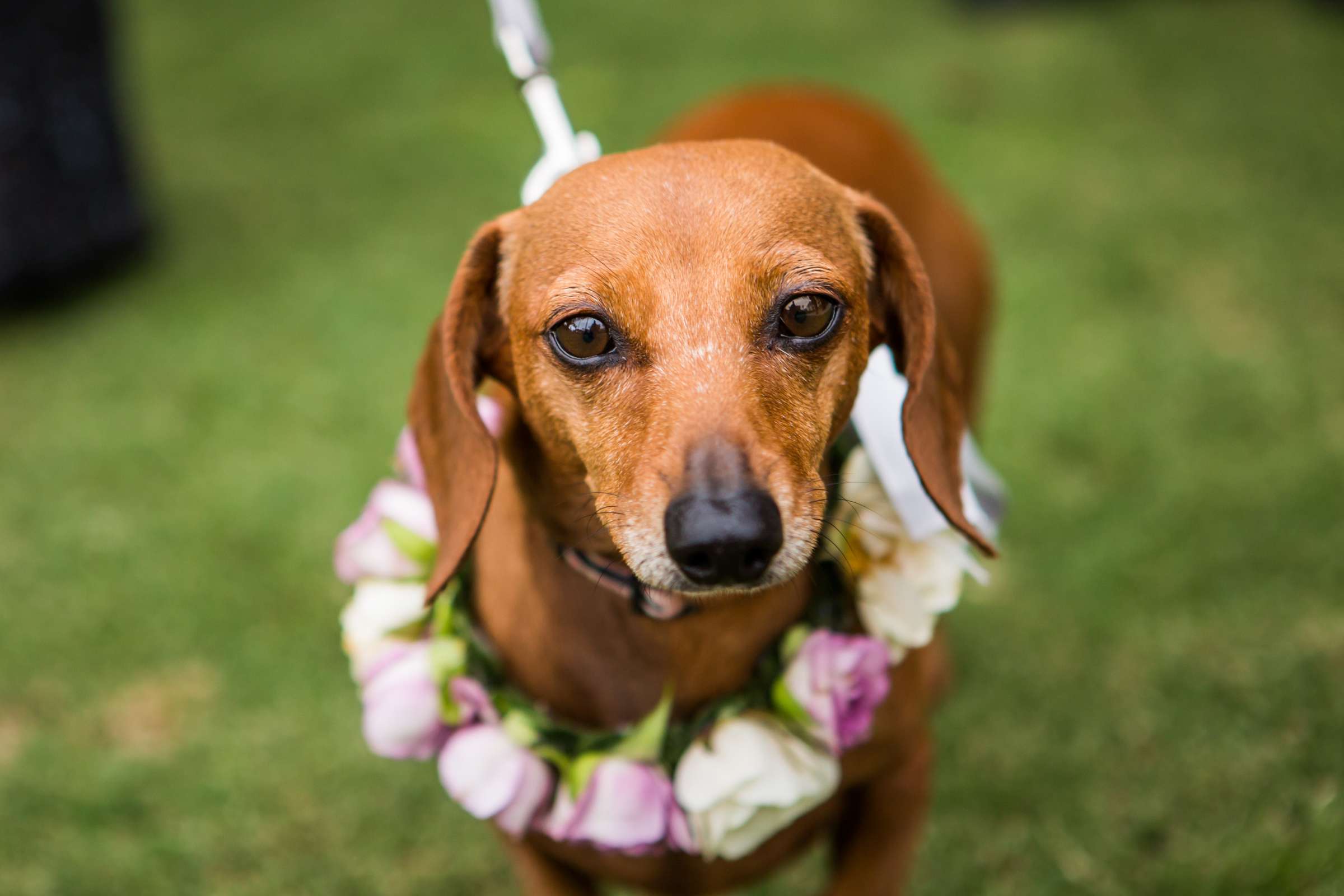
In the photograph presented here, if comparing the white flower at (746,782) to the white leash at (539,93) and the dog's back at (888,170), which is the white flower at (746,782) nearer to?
the white leash at (539,93)

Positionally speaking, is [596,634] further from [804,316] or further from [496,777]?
[804,316]

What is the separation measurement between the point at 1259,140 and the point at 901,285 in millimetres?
4702

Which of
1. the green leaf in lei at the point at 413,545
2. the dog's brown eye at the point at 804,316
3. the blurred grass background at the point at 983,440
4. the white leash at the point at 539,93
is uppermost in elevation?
the white leash at the point at 539,93

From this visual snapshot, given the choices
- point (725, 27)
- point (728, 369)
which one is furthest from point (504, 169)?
point (728, 369)

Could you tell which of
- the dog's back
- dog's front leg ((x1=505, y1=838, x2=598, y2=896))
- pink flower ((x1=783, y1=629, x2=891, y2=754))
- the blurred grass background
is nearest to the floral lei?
pink flower ((x1=783, y1=629, x2=891, y2=754))

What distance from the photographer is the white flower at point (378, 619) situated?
2229 mm

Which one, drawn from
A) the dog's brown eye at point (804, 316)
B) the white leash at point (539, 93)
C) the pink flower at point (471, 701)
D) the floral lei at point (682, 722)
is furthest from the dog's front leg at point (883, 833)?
the white leash at point (539, 93)

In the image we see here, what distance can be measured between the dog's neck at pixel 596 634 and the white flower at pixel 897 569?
0.53 feet

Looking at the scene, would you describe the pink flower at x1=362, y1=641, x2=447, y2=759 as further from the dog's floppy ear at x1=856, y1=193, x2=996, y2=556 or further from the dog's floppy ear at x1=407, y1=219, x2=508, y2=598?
the dog's floppy ear at x1=856, y1=193, x2=996, y2=556

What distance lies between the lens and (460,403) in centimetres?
191

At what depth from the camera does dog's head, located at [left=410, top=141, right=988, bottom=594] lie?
1657mm

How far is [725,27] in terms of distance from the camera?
7.85 m

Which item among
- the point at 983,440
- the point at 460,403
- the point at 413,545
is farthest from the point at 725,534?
the point at 983,440

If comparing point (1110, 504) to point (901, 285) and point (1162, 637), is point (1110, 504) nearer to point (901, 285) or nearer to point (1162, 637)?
point (1162, 637)
